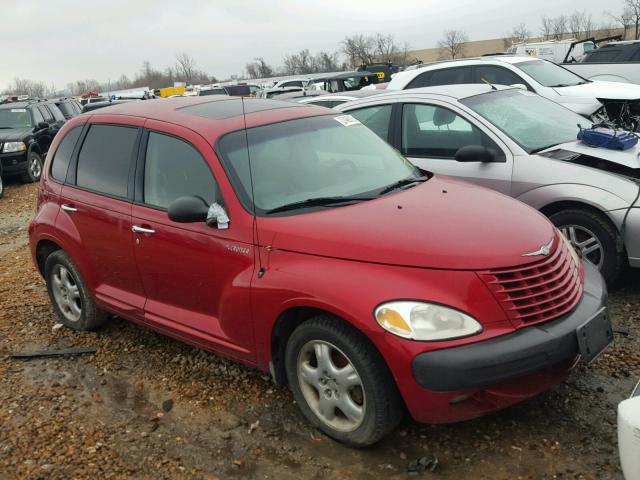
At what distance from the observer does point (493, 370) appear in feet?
8.93

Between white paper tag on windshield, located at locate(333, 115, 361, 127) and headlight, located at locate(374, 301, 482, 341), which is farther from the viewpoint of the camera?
white paper tag on windshield, located at locate(333, 115, 361, 127)

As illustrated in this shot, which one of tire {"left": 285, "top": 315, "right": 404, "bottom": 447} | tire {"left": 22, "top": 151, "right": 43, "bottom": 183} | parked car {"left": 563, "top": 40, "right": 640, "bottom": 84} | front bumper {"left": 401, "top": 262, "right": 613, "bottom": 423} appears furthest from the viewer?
Answer: tire {"left": 22, "top": 151, "right": 43, "bottom": 183}

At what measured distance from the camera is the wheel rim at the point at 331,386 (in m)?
3.06

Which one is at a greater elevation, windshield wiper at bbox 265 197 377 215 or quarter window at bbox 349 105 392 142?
quarter window at bbox 349 105 392 142

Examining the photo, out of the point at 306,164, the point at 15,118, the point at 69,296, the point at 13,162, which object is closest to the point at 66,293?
the point at 69,296

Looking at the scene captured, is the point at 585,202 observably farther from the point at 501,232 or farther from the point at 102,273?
the point at 102,273

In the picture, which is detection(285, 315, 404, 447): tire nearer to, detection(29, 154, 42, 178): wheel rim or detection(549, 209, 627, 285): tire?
detection(549, 209, 627, 285): tire

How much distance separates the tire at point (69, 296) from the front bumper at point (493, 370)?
2.98 metres

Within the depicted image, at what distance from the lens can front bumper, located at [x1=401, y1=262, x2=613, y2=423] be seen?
2711 mm

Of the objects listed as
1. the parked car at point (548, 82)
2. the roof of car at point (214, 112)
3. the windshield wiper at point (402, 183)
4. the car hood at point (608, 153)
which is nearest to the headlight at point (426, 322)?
the windshield wiper at point (402, 183)

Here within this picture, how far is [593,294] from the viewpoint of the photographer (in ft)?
10.7

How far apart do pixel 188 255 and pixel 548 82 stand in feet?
24.9

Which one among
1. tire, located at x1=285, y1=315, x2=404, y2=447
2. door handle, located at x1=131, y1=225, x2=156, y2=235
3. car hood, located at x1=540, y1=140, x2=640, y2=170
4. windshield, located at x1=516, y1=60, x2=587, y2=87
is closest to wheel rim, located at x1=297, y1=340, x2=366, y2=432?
tire, located at x1=285, y1=315, x2=404, y2=447

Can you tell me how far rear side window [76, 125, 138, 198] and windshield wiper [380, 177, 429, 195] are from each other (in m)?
1.77
